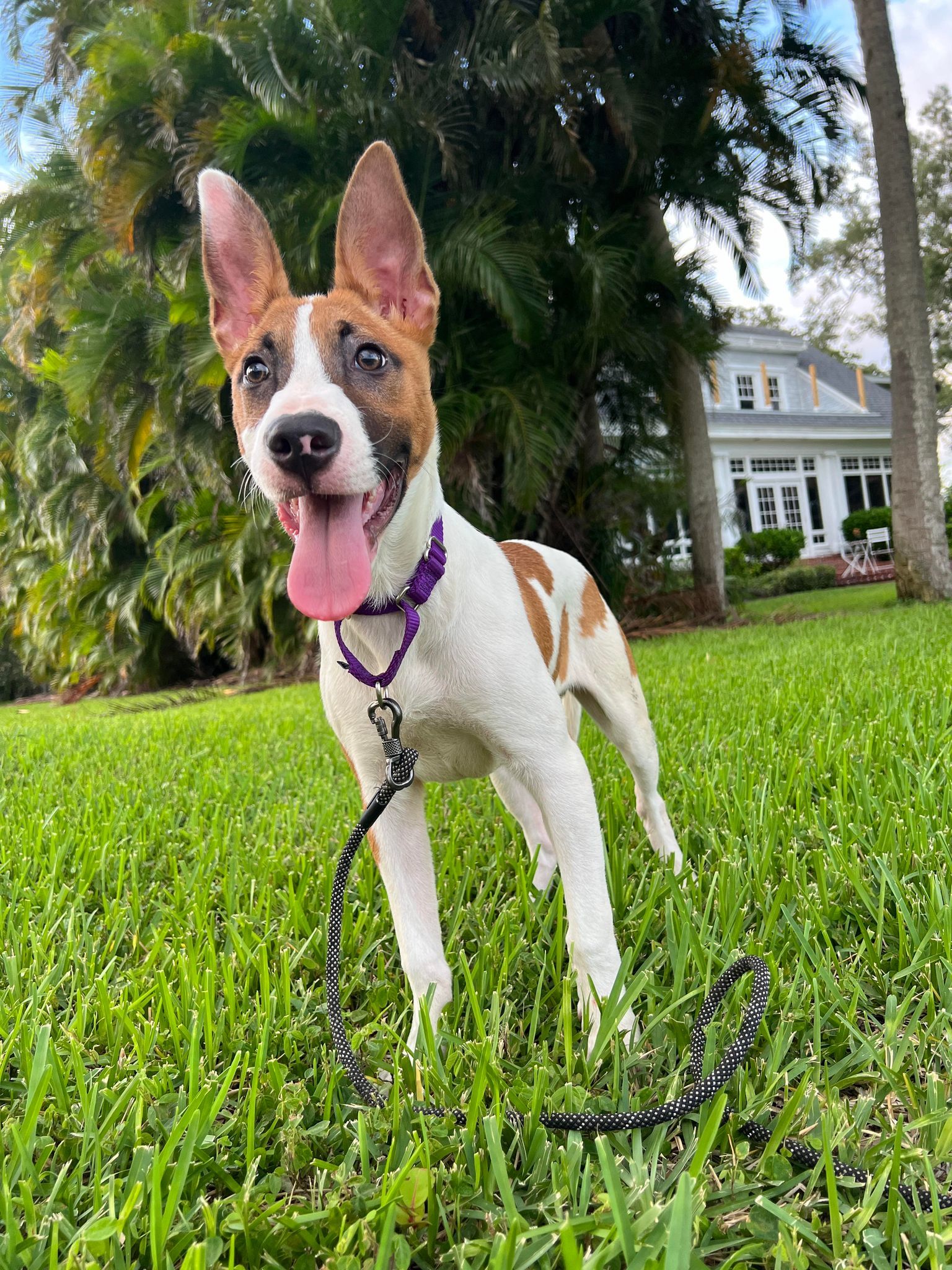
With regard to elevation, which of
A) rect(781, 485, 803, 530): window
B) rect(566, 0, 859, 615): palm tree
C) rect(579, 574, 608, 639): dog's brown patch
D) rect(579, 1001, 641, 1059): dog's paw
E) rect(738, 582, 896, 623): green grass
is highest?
rect(566, 0, 859, 615): palm tree

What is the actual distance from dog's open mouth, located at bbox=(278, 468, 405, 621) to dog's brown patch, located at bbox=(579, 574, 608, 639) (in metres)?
1.19

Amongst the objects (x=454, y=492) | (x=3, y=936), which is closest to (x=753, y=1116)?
(x=3, y=936)

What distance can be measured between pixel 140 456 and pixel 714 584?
8565 millimetres

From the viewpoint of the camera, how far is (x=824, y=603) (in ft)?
52.5

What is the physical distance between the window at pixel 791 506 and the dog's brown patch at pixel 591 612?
3201 cm

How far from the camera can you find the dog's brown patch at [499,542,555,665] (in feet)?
8.26

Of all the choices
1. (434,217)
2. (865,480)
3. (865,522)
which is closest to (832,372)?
(865,480)

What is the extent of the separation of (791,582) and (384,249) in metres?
21.1

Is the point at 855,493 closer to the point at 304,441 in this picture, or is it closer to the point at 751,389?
the point at 751,389

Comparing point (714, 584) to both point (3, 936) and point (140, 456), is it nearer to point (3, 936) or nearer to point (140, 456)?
point (140, 456)

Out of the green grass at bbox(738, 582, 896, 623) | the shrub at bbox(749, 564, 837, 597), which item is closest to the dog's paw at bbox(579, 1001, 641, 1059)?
the green grass at bbox(738, 582, 896, 623)

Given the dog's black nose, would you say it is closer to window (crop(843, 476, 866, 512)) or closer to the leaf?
the leaf

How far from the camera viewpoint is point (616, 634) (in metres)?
3.13

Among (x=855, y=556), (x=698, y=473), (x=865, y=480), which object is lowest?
(x=855, y=556)
